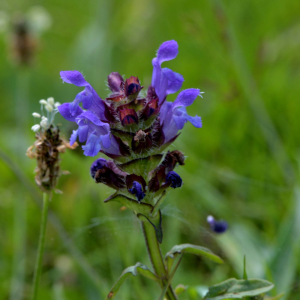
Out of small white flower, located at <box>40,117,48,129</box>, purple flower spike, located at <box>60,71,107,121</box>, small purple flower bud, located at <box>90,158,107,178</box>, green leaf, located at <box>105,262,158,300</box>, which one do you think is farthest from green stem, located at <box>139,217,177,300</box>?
small white flower, located at <box>40,117,48,129</box>

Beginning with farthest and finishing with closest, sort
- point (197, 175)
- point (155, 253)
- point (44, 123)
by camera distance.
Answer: point (197, 175) < point (44, 123) < point (155, 253)

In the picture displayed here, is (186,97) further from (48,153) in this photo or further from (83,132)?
(48,153)

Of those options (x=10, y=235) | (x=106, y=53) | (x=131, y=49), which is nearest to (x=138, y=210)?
(x=10, y=235)

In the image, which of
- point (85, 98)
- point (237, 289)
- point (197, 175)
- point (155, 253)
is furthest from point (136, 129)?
point (197, 175)

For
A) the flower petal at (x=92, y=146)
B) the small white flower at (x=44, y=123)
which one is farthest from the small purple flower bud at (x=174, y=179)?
the small white flower at (x=44, y=123)

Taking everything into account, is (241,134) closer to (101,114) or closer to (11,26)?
(101,114)

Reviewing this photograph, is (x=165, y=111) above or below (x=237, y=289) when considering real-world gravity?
above

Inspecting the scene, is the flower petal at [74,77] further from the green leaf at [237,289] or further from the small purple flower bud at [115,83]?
the green leaf at [237,289]
